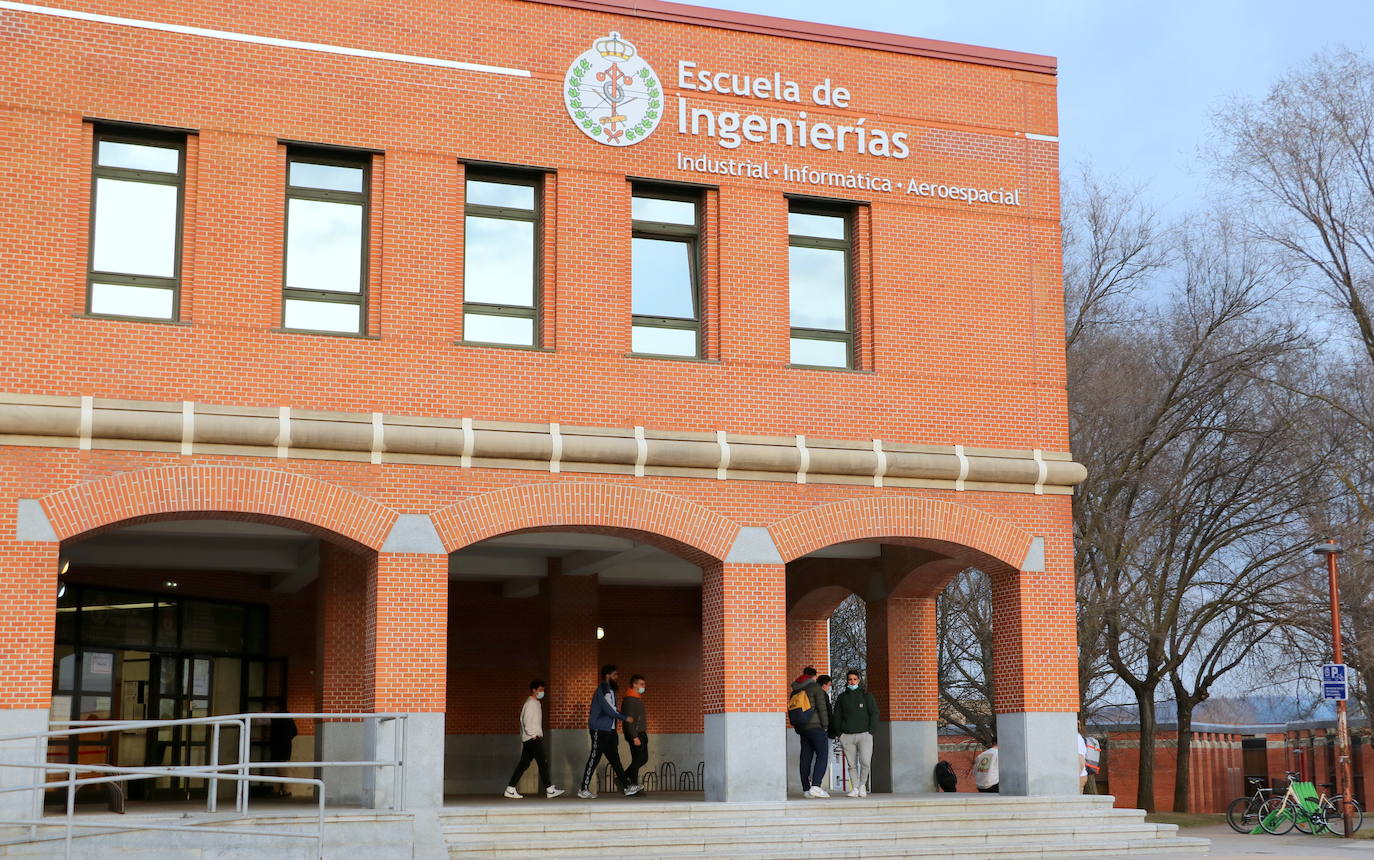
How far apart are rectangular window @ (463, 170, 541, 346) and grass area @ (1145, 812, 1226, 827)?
720 inches

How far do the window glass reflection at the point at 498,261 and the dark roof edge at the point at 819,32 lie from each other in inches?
114

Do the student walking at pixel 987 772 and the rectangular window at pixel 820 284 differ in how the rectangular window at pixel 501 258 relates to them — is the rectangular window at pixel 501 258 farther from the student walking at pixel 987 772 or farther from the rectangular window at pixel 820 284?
the student walking at pixel 987 772

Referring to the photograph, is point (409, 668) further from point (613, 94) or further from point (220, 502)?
point (613, 94)

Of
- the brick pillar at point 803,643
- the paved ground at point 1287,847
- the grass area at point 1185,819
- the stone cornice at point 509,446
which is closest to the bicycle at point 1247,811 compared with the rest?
the paved ground at point 1287,847

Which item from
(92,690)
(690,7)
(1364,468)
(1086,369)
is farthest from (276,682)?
(1364,468)

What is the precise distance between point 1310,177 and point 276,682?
70.9 feet

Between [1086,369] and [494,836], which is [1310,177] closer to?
[1086,369]

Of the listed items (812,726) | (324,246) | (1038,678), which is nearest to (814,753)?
(812,726)

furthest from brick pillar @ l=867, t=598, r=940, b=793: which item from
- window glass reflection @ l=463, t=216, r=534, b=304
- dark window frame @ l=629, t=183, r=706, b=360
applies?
window glass reflection @ l=463, t=216, r=534, b=304

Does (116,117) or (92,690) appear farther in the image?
(92,690)

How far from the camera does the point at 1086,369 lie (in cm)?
3575

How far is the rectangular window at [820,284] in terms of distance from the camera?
2130 cm

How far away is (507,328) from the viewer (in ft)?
64.9

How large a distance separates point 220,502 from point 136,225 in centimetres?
343
